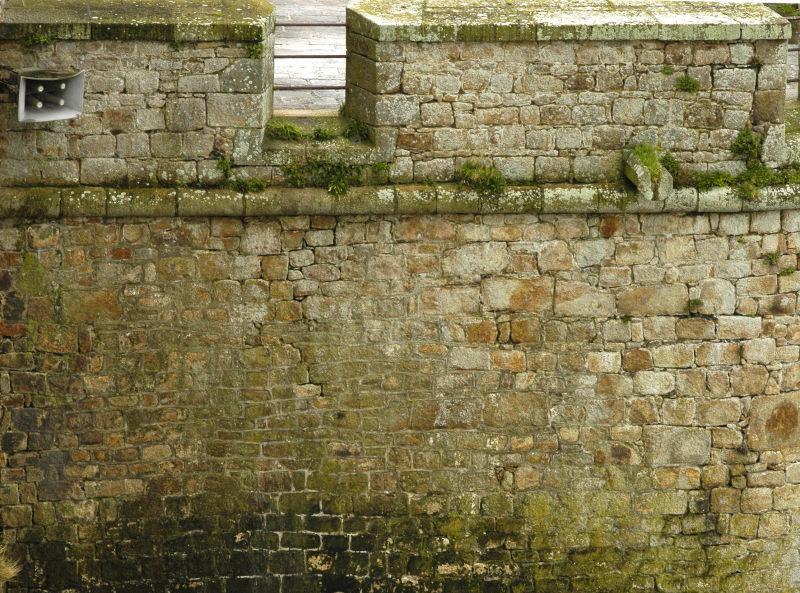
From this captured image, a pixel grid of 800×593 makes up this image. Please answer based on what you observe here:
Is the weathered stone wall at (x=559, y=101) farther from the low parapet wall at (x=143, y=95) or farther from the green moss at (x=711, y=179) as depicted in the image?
the low parapet wall at (x=143, y=95)

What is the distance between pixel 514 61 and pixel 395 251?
4.59ft

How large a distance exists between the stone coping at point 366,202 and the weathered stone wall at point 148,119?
0.11 m

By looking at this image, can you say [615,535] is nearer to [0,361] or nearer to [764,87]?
[764,87]

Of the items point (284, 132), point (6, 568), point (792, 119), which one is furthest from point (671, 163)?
point (6, 568)

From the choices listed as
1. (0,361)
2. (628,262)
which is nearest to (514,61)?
(628,262)

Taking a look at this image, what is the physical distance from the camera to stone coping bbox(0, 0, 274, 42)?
8688mm

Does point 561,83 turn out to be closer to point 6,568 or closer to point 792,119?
point 792,119

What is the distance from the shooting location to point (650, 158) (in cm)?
912

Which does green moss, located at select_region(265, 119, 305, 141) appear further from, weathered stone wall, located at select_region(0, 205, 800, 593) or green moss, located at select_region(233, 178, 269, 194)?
weathered stone wall, located at select_region(0, 205, 800, 593)

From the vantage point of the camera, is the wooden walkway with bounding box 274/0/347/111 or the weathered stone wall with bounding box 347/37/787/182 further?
the wooden walkway with bounding box 274/0/347/111

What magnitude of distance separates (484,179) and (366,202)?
29.5 inches

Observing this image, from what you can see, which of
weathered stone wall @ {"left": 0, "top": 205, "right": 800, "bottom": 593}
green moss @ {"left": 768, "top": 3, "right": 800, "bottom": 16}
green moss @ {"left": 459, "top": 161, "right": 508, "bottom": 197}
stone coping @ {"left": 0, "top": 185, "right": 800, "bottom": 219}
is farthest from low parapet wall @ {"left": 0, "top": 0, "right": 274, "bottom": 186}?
green moss @ {"left": 768, "top": 3, "right": 800, "bottom": 16}

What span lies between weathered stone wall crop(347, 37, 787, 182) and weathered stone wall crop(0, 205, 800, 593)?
398 millimetres

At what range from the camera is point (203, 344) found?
9.31 meters
